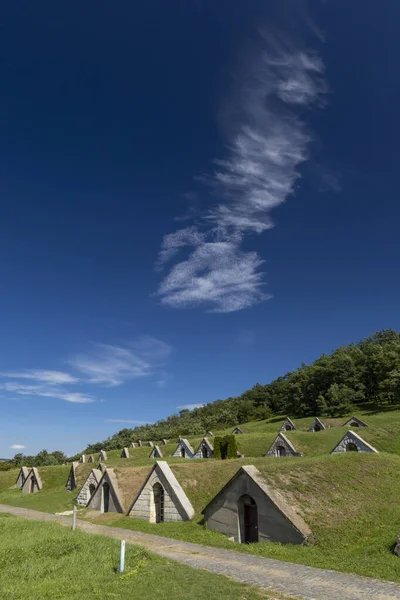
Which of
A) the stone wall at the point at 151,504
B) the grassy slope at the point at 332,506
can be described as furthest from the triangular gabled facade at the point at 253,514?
the stone wall at the point at 151,504

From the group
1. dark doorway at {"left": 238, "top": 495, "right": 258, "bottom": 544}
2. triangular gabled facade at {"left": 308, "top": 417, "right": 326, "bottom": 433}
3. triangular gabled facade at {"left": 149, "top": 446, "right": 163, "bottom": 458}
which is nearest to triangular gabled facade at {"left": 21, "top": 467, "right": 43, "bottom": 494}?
triangular gabled facade at {"left": 149, "top": 446, "right": 163, "bottom": 458}

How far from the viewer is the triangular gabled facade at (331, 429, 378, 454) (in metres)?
36.6

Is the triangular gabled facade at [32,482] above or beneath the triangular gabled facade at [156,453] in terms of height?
beneath

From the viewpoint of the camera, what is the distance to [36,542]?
17500 mm

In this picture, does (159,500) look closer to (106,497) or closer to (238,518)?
(106,497)

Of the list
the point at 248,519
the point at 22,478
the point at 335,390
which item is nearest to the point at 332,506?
the point at 248,519

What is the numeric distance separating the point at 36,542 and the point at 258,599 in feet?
37.2

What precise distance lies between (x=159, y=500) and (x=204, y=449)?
30.9m

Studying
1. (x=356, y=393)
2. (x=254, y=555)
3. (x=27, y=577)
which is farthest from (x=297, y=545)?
(x=356, y=393)

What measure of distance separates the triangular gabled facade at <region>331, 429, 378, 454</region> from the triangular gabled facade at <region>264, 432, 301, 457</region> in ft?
15.5

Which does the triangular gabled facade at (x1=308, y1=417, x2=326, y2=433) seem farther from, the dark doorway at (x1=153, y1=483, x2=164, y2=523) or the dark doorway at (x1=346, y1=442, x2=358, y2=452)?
the dark doorway at (x1=153, y1=483, x2=164, y2=523)

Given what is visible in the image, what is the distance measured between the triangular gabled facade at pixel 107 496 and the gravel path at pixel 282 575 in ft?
37.9

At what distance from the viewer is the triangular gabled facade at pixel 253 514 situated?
18.0 metres

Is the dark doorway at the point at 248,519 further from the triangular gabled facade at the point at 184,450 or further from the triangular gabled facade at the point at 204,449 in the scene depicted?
the triangular gabled facade at the point at 184,450
